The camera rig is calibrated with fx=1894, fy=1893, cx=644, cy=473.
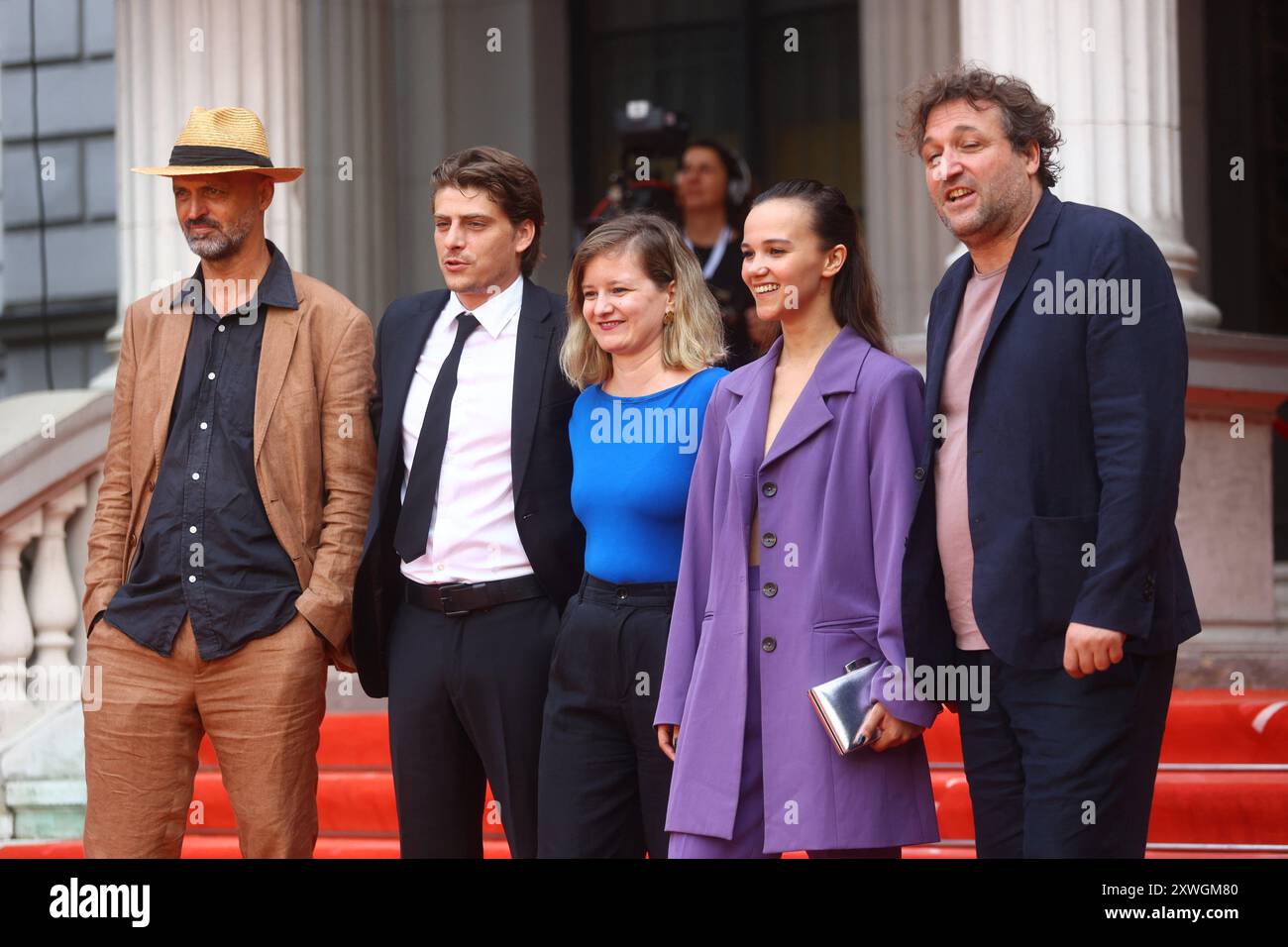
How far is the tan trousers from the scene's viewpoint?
4496 millimetres

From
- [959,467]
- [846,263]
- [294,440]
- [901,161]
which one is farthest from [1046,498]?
[901,161]

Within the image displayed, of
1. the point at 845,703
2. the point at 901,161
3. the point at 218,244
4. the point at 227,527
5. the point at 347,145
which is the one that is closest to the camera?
the point at 845,703

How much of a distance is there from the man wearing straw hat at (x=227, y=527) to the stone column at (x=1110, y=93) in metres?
3.27

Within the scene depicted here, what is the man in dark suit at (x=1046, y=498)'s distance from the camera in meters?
3.52

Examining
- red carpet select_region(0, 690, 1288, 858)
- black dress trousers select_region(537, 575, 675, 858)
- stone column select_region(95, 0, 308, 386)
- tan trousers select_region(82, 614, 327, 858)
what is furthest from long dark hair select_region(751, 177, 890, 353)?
stone column select_region(95, 0, 308, 386)

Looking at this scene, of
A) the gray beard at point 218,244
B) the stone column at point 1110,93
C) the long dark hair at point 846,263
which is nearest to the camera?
the long dark hair at point 846,263

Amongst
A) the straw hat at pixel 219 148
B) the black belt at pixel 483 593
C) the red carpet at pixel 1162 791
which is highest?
the straw hat at pixel 219 148

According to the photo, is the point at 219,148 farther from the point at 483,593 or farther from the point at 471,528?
the point at 483,593

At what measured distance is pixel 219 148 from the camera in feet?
15.6

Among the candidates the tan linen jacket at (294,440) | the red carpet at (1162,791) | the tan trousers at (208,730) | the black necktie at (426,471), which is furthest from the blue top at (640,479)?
the red carpet at (1162,791)

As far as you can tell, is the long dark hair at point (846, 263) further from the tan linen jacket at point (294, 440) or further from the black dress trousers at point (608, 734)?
the tan linen jacket at point (294, 440)

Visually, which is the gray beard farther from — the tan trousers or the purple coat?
the purple coat

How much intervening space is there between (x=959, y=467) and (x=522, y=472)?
3.62 feet
